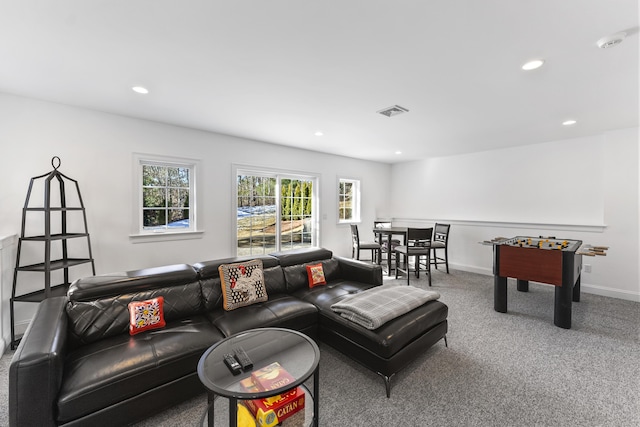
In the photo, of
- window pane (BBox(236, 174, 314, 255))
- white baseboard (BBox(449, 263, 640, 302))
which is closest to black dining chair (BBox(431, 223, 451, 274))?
white baseboard (BBox(449, 263, 640, 302))

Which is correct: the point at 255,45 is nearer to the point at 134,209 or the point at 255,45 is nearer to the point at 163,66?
the point at 163,66

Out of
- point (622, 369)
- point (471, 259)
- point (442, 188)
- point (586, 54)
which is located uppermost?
point (586, 54)

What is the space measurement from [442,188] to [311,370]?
18.3 ft

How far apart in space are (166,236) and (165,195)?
60 cm

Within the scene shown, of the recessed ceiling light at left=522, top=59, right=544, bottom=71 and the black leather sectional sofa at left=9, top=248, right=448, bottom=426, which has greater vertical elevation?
the recessed ceiling light at left=522, top=59, right=544, bottom=71

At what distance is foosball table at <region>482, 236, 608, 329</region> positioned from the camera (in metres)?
2.93

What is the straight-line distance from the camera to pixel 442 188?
603cm

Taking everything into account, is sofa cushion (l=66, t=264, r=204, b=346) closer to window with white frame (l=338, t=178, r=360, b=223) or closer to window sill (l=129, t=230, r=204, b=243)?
window sill (l=129, t=230, r=204, b=243)

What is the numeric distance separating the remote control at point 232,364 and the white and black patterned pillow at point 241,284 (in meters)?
0.87

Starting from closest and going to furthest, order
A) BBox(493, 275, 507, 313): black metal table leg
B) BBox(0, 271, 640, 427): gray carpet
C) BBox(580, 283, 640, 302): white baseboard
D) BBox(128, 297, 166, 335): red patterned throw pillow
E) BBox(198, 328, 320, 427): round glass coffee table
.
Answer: BBox(198, 328, 320, 427): round glass coffee table → BBox(0, 271, 640, 427): gray carpet → BBox(128, 297, 166, 335): red patterned throw pillow → BBox(493, 275, 507, 313): black metal table leg → BBox(580, 283, 640, 302): white baseboard

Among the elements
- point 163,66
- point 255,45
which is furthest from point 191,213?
point 255,45

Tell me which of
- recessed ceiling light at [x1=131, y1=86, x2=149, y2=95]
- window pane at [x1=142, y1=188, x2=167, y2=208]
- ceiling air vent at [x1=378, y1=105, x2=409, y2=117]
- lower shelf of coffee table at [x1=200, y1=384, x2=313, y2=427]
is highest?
ceiling air vent at [x1=378, y1=105, x2=409, y2=117]

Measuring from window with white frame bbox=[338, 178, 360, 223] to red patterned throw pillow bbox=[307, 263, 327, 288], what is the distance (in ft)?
9.31

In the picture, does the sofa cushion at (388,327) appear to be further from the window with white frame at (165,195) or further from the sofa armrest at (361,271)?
the window with white frame at (165,195)
